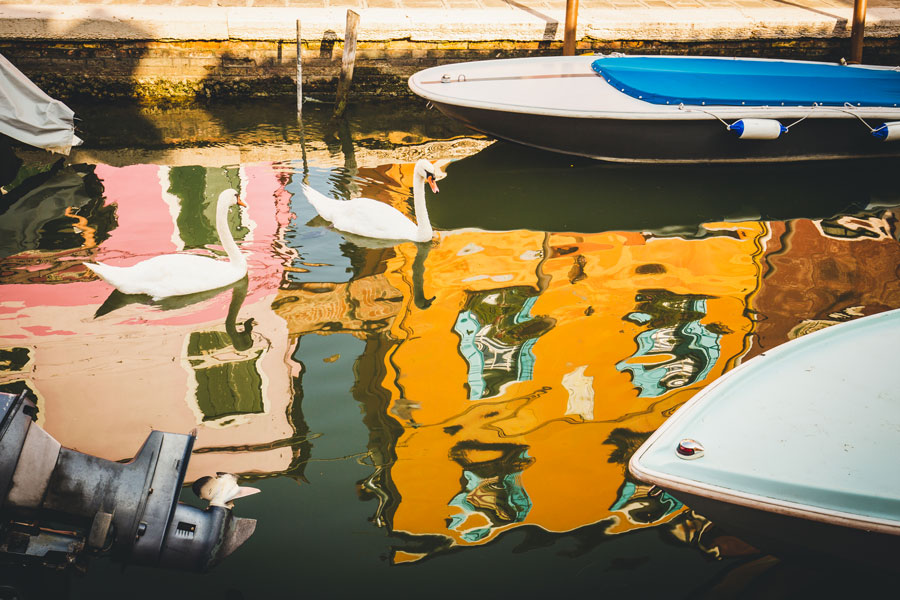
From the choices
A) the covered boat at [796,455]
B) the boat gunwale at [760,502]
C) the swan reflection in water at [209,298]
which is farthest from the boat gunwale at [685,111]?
the boat gunwale at [760,502]

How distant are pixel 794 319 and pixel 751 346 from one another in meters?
0.57

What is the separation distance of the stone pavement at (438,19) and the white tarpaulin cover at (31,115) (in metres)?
1.35

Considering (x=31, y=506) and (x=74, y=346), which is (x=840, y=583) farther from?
(x=74, y=346)

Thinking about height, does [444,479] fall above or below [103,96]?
below

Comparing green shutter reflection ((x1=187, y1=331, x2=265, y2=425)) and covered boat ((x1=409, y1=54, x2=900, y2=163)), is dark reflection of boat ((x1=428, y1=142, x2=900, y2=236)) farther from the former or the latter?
green shutter reflection ((x1=187, y1=331, x2=265, y2=425))

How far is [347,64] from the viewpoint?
27.9 ft

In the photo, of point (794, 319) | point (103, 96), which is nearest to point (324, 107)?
point (103, 96)

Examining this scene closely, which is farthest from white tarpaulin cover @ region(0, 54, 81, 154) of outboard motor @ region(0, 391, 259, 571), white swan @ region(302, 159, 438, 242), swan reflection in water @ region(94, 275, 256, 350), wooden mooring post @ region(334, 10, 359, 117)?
outboard motor @ region(0, 391, 259, 571)

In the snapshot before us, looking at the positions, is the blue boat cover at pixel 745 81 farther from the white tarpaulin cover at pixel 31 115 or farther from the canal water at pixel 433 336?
the white tarpaulin cover at pixel 31 115

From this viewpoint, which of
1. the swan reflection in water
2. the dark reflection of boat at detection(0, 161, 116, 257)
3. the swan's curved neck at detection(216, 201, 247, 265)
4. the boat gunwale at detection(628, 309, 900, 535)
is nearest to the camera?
the boat gunwale at detection(628, 309, 900, 535)

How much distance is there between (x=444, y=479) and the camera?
3611 mm

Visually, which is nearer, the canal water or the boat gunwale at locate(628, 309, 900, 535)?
the boat gunwale at locate(628, 309, 900, 535)

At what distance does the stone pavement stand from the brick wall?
0.34 ft

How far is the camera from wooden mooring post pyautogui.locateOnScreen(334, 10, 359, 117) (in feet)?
27.2
